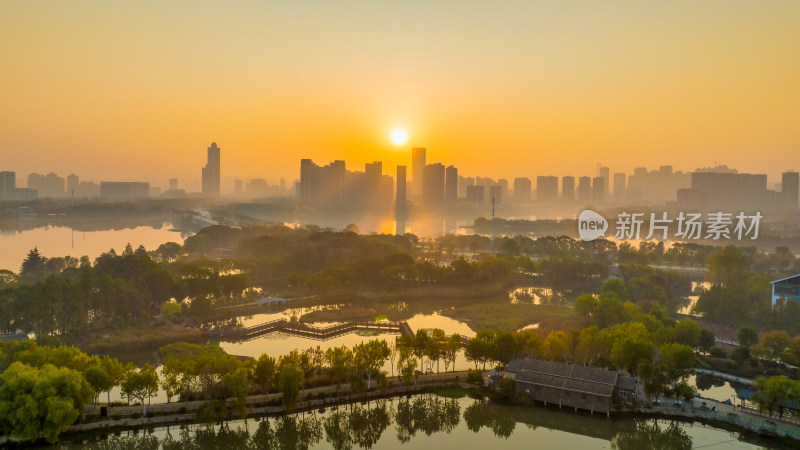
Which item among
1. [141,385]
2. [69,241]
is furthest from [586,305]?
[69,241]

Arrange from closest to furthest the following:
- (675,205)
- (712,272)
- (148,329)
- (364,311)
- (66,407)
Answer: (66,407)
(148,329)
(364,311)
(712,272)
(675,205)

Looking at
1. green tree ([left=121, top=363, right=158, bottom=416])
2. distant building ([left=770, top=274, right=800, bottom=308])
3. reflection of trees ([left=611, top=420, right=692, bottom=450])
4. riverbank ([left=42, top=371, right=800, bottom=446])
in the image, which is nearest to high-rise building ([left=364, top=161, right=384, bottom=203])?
distant building ([left=770, top=274, right=800, bottom=308])

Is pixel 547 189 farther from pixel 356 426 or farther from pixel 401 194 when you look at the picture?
pixel 356 426

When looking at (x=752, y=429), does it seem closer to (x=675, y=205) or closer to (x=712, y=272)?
(x=712, y=272)

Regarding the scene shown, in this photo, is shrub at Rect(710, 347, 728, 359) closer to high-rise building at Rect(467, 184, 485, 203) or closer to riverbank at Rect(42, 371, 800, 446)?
riverbank at Rect(42, 371, 800, 446)

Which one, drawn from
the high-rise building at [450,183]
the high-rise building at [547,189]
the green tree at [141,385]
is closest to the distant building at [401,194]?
the high-rise building at [450,183]

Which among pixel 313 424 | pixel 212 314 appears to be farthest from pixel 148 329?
pixel 313 424

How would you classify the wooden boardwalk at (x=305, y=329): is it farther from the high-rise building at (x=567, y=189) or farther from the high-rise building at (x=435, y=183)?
the high-rise building at (x=567, y=189)
